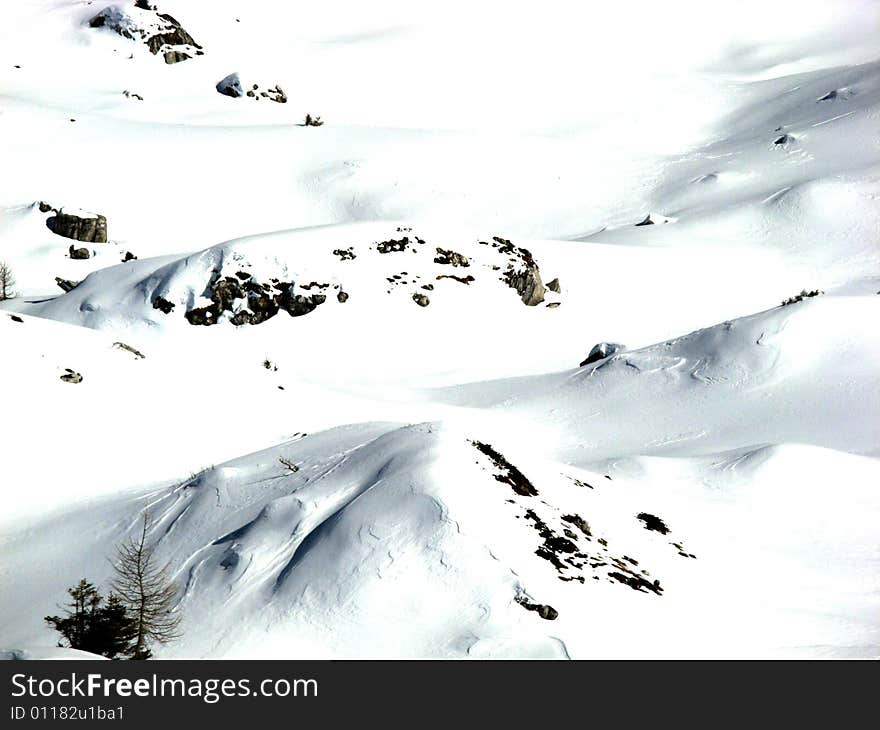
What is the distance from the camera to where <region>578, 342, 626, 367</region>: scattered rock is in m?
37.8

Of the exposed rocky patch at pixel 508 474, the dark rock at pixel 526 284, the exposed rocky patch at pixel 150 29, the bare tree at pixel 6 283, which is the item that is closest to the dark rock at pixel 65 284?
the bare tree at pixel 6 283

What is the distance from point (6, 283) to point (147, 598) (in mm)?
30496

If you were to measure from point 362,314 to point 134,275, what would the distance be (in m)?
8.73

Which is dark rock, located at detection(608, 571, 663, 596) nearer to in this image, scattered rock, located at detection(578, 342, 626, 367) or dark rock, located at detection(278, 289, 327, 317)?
scattered rock, located at detection(578, 342, 626, 367)

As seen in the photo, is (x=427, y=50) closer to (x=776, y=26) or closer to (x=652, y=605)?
(x=776, y=26)

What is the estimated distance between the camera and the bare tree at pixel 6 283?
44781mm

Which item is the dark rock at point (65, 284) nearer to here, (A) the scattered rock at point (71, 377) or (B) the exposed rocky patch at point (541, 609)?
(A) the scattered rock at point (71, 377)

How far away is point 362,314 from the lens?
41.2 m

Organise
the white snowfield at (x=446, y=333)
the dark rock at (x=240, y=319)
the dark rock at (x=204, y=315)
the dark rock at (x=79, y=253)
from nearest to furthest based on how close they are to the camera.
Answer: the white snowfield at (x=446, y=333)
the dark rock at (x=204, y=315)
the dark rock at (x=240, y=319)
the dark rock at (x=79, y=253)

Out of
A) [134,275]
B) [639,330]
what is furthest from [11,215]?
[639,330]

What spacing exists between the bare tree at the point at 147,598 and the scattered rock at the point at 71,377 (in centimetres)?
829

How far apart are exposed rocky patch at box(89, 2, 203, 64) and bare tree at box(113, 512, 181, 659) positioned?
202ft

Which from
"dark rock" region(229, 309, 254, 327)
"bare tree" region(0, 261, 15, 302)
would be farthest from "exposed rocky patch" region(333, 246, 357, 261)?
"bare tree" region(0, 261, 15, 302)
